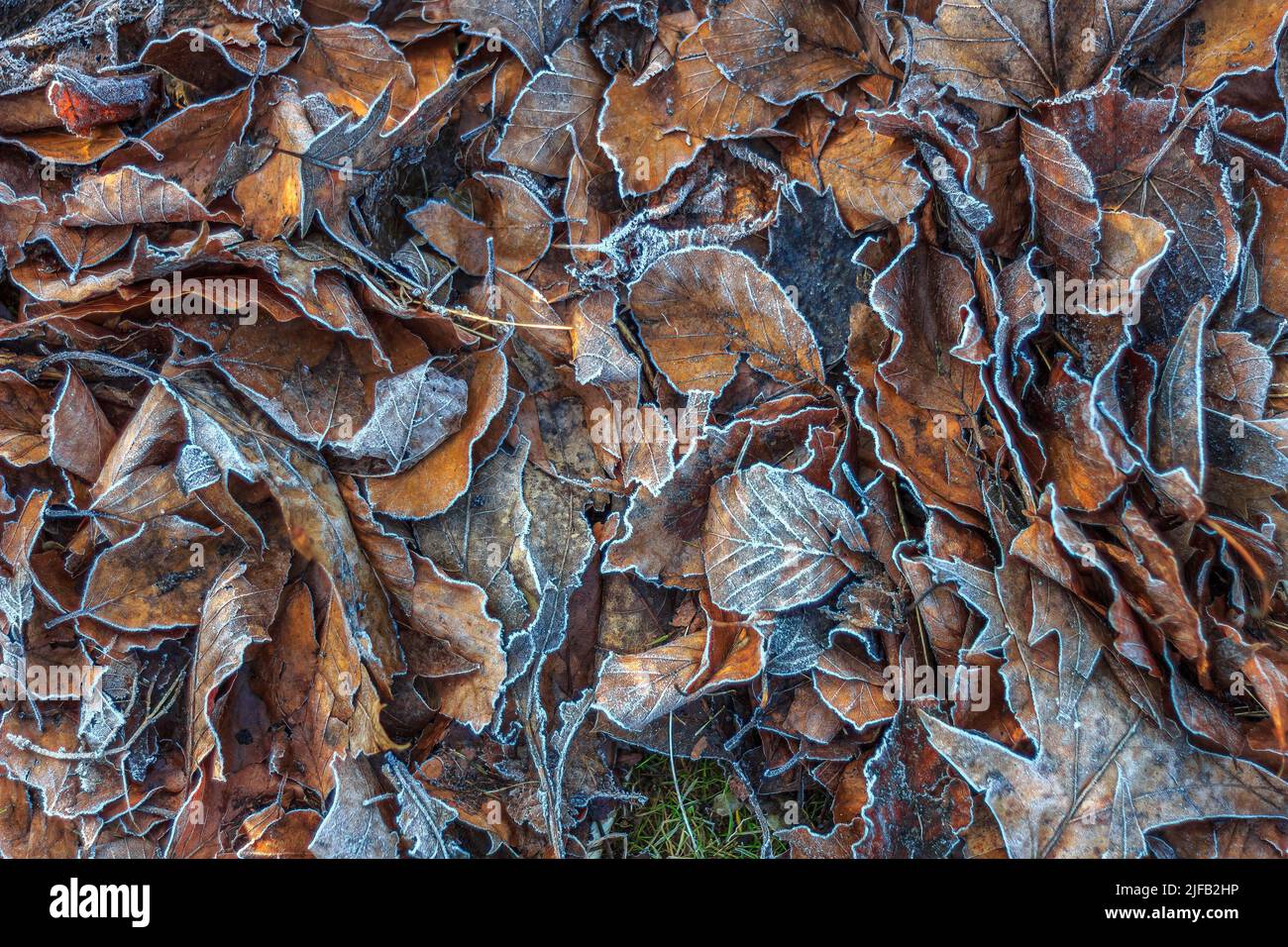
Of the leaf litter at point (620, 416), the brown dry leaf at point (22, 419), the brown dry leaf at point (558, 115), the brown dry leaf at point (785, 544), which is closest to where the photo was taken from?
the leaf litter at point (620, 416)

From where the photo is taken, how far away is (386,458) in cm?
224

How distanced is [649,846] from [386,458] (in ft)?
4.36

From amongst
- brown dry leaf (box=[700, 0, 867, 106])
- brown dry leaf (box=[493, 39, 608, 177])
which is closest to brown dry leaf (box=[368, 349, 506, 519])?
brown dry leaf (box=[493, 39, 608, 177])

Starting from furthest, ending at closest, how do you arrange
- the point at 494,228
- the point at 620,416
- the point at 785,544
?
the point at 494,228
the point at 620,416
the point at 785,544

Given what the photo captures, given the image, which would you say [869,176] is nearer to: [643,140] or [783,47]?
[783,47]

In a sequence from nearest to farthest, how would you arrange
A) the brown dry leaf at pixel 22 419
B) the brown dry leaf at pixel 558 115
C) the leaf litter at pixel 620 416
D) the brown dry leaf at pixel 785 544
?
the leaf litter at pixel 620 416
the brown dry leaf at pixel 785 544
the brown dry leaf at pixel 22 419
the brown dry leaf at pixel 558 115

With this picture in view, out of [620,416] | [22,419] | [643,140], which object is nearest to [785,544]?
[620,416]

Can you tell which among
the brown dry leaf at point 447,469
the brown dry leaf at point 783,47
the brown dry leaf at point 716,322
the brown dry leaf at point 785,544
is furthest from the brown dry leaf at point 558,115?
the brown dry leaf at point 785,544

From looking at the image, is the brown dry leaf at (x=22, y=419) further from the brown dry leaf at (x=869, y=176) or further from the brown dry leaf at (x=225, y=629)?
the brown dry leaf at (x=869, y=176)

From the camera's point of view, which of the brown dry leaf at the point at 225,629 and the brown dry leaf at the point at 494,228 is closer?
the brown dry leaf at the point at 225,629

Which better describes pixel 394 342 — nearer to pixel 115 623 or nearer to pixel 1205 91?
pixel 115 623

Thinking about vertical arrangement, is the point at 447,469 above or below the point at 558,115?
below

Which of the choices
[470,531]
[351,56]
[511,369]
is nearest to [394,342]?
[511,369]

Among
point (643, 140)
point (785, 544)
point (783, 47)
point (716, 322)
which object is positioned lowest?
point (785, 544)
